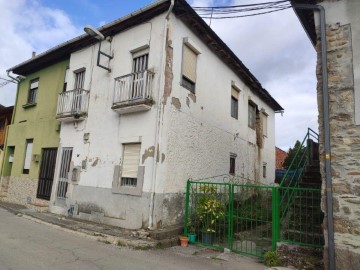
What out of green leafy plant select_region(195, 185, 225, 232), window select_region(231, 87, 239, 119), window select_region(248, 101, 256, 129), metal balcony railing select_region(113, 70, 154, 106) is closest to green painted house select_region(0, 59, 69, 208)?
metal balcony railing select_region(113, 70, 154, 106)

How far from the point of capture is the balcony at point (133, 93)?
8312mm

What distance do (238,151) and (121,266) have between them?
854 cm

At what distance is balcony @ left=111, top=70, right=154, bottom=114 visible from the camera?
8312mm

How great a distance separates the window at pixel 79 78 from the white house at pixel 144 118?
4cm

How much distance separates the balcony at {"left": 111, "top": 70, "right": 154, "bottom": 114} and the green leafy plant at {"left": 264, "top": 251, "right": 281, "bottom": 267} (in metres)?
4.90

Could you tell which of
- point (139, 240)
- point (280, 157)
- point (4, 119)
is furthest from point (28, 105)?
point (280, 157)

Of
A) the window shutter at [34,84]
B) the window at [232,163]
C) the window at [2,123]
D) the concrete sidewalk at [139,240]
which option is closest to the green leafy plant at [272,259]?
the concrete sidewalk at [139,240]

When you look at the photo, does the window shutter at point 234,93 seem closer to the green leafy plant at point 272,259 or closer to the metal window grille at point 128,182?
the metal window grille at point 128,182

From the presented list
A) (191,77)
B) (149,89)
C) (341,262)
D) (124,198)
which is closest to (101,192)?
(124,198)

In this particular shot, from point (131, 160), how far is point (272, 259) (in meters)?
4.76

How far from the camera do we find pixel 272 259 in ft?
19.9

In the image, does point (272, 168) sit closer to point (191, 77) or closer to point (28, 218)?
point (191, 77)

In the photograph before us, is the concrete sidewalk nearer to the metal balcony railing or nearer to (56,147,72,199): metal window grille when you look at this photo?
(56,147,72,199): metal window grille

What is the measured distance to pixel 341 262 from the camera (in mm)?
5117
